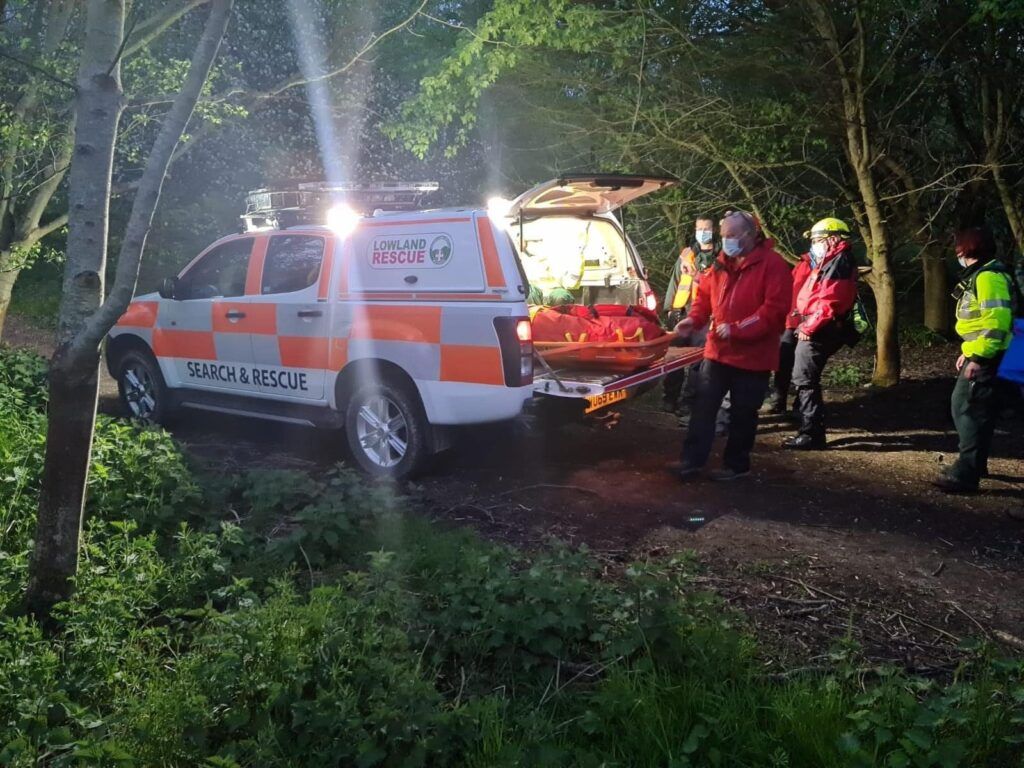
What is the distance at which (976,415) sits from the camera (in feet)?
19.0

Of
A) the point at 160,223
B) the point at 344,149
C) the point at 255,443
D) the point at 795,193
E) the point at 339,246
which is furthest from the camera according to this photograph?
the point at 160,223

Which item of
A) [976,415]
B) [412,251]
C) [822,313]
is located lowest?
[976,415]

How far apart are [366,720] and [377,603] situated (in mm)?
766

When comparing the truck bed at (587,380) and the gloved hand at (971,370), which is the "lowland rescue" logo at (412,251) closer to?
the truck bed at (587,380)

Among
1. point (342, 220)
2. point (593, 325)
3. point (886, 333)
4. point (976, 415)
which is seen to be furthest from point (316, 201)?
point (886, 333)

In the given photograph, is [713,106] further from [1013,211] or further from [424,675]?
[424,675]

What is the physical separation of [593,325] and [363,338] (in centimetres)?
156

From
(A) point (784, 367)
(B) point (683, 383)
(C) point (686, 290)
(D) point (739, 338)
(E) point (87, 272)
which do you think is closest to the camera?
(E) point (87, 272)

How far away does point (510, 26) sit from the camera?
937 cm

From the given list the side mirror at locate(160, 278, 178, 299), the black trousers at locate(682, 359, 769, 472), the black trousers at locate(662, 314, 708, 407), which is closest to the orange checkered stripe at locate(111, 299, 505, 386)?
the side mirror at locate(160, 278, 178, 299)

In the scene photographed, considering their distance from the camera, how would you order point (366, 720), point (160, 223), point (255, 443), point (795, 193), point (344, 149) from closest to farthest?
point (366, 720), point (255, 443), point (795, 193), point (344, 149), point (160, 223)

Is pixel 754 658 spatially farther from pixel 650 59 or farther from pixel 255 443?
pixel 650 59

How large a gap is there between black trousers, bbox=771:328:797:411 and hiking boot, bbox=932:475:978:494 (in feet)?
7.12

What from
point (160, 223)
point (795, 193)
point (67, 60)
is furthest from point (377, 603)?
point (160, 223)
